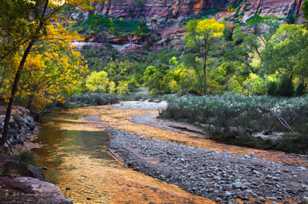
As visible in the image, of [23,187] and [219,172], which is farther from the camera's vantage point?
[219,172]

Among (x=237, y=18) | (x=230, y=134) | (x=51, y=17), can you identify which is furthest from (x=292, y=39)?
(x=237, y=18)

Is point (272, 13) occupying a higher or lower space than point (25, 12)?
higher

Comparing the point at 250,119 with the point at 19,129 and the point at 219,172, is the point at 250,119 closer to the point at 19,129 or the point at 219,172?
the point at 219,172

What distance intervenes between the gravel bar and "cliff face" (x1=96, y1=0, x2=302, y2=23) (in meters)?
110

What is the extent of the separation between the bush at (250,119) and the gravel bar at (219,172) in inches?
159

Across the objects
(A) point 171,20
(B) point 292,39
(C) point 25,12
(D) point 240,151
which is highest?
(A) point 171,20

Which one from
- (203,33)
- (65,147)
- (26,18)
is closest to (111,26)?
(203,33)

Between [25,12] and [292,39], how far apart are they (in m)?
32.4

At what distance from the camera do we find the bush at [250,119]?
1848 centimetres

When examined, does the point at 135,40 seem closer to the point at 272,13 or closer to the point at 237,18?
the point at 237,18

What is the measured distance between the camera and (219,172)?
1197 cm

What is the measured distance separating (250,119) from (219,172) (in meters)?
11.9

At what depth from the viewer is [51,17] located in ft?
38.7

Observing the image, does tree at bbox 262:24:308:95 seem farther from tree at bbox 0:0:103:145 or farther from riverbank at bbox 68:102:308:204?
tree at bbox 0:0:103:145
